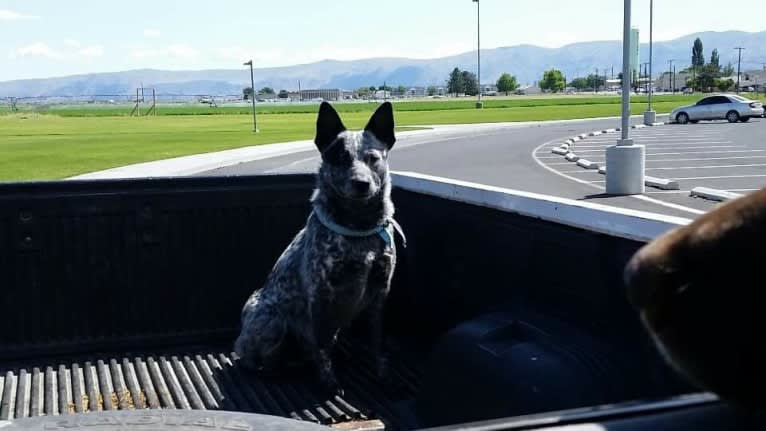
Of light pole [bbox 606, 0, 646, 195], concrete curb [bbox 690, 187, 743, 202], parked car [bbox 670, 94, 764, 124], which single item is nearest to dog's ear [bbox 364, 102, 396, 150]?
concrete curb [bbox 690, 187, 743, 202]

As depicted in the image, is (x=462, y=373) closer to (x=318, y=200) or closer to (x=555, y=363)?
(x=555, y=363)

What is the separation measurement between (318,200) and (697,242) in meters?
3.89

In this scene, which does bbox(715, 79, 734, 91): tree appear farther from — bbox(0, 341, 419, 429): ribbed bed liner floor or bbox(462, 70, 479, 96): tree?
bbox(0, 341, 419, 429): ribbed bed liner floor

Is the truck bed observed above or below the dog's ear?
below

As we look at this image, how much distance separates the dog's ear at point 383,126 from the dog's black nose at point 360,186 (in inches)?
15.8

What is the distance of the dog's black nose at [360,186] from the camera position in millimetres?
4617

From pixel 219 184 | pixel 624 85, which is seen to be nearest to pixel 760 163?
pixel 624 85

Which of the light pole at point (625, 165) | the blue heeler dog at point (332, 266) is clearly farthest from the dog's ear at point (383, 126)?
the light pole at point (625, 165)

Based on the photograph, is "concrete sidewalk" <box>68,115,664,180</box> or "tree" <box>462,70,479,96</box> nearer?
"concrete sidewalk" <box>68,115,664,180</box>

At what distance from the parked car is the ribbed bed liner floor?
1765 inches

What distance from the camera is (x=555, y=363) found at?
3.17 m

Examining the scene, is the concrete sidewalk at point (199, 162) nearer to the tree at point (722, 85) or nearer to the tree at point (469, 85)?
the tree at point (722, 85)

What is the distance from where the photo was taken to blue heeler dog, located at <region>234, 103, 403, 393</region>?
4.80 meters

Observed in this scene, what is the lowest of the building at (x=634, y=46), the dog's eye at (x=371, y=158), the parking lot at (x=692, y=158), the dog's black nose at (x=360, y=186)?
the parking lot at (x=692, y=158)
